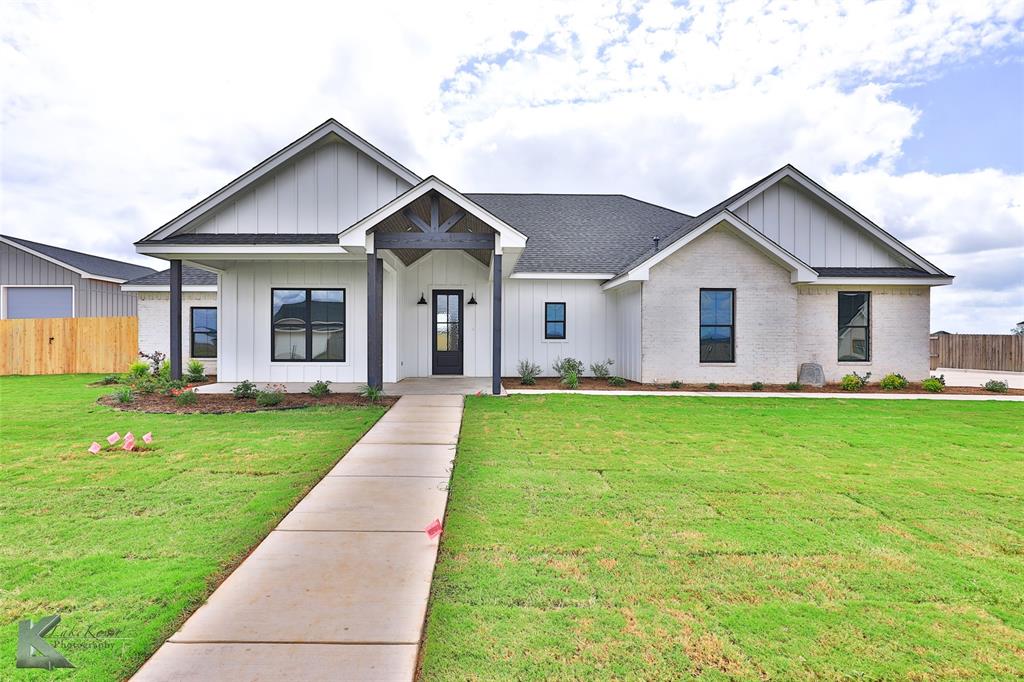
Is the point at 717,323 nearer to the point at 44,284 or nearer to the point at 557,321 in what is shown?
the point at 557,321

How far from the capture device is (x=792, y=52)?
43.4 feet

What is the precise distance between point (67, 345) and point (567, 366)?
17623 millimetres

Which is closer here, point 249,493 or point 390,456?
point 249,493

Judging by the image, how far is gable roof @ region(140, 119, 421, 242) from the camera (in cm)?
1258

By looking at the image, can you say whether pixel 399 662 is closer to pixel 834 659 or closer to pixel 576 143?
pixel 834 659

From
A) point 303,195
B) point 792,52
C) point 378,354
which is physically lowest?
point 378,354

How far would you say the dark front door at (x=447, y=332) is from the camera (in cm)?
1580

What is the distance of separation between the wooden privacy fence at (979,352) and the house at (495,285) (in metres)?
8.09

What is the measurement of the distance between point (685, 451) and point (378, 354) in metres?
7.08

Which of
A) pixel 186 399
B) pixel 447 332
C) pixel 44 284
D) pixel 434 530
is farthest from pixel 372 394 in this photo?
pixel 44 284

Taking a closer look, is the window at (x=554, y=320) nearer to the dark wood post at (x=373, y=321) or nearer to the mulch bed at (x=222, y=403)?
the dark wood post at (x=373, y=321)

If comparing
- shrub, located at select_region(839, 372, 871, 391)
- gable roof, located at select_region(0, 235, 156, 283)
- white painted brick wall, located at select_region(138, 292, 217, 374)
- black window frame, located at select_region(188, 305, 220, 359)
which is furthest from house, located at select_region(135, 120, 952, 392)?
A: gable roof, located at select_region(0, 235, 156, 283)

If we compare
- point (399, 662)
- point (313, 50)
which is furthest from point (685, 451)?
point (313, 50)

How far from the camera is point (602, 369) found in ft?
51.3
